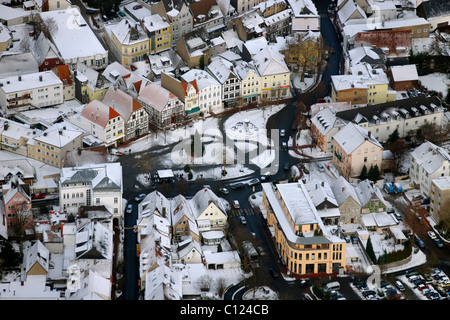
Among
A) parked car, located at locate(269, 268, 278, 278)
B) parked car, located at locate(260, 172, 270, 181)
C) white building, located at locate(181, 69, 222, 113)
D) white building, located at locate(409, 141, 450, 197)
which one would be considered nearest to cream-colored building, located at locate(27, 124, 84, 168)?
white building, located at locate(181, 69, 222, 113)

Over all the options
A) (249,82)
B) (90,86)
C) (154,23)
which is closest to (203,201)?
(249,82)

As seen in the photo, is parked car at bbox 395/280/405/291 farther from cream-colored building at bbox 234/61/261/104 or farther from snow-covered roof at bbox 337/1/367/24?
snow-covered roof at bbox 337/1/367/24

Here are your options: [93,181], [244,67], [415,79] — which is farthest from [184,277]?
[415,79]

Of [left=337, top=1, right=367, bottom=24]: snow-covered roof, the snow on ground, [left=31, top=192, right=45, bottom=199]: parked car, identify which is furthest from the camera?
[left=337, top=1, right=367, bottom=24]: snow-covered roof

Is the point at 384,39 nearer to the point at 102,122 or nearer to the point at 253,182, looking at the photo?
the point at 253,182

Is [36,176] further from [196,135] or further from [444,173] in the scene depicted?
[444,173]

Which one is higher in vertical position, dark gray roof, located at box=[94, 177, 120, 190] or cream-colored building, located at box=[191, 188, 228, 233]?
dark gray roof, located at box=[94, 177, 120, 190]

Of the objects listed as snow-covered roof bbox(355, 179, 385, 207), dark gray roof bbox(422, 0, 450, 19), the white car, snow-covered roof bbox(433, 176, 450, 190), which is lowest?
the white car
